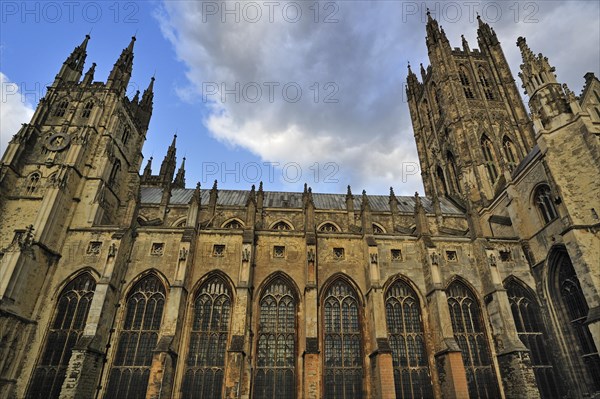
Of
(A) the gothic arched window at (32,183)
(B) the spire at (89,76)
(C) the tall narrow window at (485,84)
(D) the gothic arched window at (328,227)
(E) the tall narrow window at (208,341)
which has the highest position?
(C) the tall narrow window at (485,84)

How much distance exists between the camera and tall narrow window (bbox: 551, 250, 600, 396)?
1744 centimetres

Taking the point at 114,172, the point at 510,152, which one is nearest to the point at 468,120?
the point at 510,152

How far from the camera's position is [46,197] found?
874 inches

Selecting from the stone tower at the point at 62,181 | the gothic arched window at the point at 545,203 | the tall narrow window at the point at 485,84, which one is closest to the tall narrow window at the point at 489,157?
the tall narrow window at the point at 485,84

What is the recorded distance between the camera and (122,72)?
1267 inches

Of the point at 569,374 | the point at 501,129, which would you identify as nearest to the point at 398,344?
the point at 569,374

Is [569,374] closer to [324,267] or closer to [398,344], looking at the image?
[398,344]

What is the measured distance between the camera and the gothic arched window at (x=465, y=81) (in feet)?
126

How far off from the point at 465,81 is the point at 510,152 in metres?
10.7

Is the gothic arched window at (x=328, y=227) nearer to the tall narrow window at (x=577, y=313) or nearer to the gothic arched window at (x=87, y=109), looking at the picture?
the tall narrow window at (x=577, y=313)

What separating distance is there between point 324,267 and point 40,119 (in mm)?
24845

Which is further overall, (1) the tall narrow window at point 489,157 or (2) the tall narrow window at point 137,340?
(1) the tall narrow window at point 489,157

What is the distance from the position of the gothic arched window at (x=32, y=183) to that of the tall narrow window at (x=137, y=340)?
11.0 m

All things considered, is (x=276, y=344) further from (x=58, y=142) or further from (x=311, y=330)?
(x=58, y=142)
